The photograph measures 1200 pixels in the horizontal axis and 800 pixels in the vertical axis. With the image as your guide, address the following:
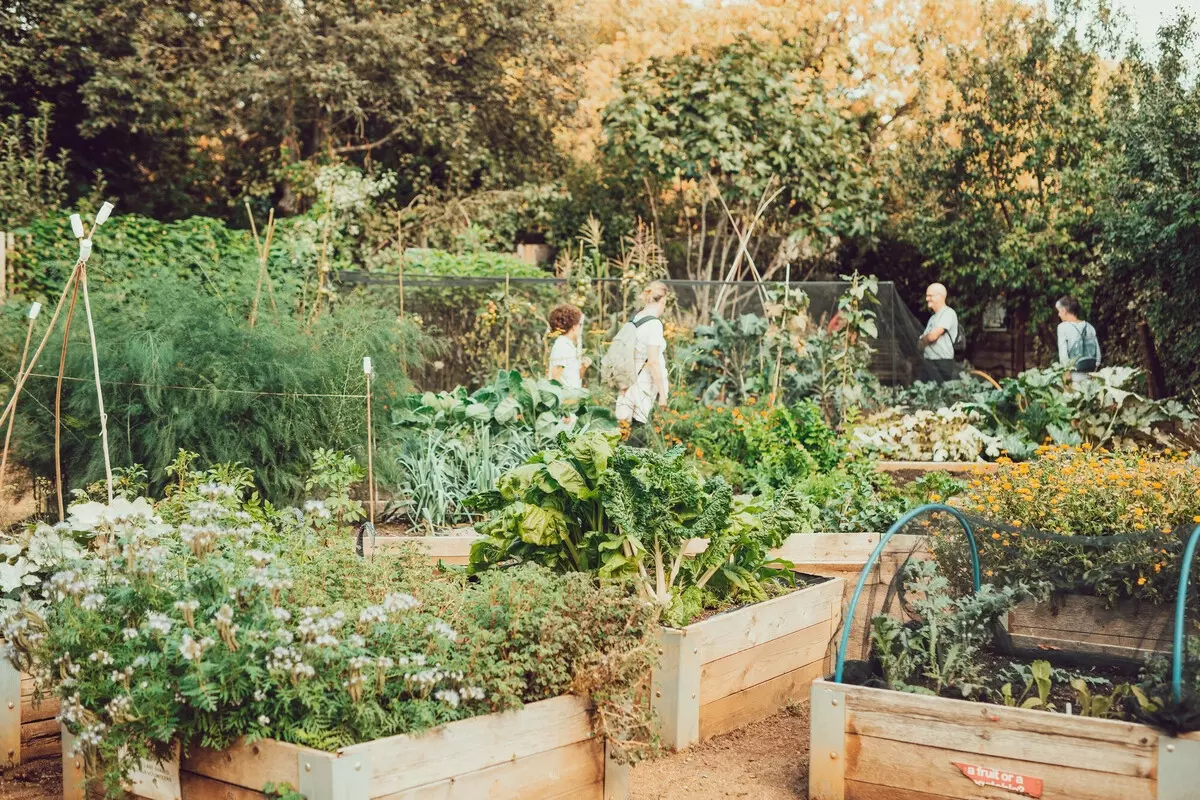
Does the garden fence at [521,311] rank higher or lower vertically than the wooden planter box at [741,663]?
higher

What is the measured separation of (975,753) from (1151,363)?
860 cm

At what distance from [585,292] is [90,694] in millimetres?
6496

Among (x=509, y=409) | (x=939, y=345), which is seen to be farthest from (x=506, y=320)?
(x=939, y=345)

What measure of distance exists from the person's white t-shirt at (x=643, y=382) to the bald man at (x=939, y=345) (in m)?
3.14

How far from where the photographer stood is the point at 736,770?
11.9 feet

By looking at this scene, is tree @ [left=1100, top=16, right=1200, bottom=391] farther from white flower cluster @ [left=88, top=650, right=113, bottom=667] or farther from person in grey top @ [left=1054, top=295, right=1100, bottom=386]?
white flower cluster @ [left=88, top=650, right=113, bottom=667]

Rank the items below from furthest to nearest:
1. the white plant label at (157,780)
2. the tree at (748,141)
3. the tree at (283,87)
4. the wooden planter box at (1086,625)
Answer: the tree at (748,141) < the tree at (283,87) < the wooden planter box at (1086,625) < the white plant label at (157,780)

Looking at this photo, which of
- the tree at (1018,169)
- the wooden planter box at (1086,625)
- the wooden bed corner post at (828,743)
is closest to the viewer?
the wooden bed corner post at (828,743)

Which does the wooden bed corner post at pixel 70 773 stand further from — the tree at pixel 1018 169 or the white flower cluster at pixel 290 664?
the tree at pixel 1018 169

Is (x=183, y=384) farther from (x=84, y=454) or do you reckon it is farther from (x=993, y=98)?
(x=993, y=98)

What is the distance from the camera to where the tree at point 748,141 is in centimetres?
1264

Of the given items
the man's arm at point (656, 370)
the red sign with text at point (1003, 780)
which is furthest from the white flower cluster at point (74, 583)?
the man's arm at point (656, 370)

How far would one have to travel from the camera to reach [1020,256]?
11.5 m

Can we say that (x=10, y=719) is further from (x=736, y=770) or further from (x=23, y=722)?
(x=736, y=770)
